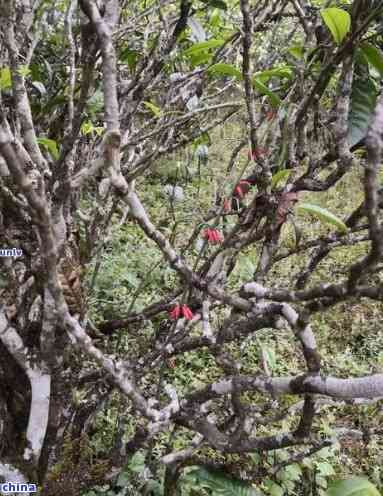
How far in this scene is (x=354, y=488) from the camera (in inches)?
36.5

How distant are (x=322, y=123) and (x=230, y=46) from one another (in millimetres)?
413

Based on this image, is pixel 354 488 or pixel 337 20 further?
pixel 354 488

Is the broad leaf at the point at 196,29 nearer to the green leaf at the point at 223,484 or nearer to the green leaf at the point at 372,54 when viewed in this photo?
the green leaf at the point at 372,54

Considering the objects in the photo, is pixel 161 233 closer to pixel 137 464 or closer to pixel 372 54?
pixel 372 54

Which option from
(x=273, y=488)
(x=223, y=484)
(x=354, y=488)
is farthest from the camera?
(x=273, y=488)

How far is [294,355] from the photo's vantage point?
2.60 metres

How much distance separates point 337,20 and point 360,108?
0.61 feet

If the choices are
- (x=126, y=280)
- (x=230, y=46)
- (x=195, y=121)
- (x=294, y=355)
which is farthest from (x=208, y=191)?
(x=230, y=46)

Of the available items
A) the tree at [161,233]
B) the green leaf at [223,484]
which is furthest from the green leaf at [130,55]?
the green leaf at [223,484]

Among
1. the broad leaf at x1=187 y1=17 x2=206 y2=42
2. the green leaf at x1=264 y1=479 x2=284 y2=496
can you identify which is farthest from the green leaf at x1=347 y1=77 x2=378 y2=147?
the green leaf at x1=264 y1=479 x2=284 y2=496

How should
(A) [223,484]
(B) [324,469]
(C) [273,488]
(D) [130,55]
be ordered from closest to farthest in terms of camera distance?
(A) [223,484], (D) [130,55], (C) [273,488], (B) [324,469]

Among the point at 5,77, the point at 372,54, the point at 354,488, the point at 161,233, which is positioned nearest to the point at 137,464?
the point at 354,488

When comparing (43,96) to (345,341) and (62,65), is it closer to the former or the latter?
(62,65)

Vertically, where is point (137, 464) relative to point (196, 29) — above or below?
below
